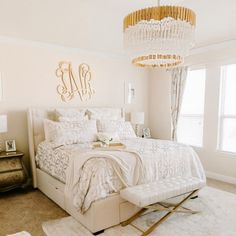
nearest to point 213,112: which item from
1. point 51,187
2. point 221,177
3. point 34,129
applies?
point 221,177

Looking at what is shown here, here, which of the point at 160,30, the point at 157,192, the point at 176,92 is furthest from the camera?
the point at 176,92

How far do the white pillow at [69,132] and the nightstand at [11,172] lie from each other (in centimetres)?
54

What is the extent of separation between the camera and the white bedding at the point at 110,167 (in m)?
2.17

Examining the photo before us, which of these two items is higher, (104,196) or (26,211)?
(104,196)

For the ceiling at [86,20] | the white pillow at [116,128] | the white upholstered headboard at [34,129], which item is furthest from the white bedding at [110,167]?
the ceiling at [86,20]

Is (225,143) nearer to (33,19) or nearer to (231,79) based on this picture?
(231,79)

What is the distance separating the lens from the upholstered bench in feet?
6.76

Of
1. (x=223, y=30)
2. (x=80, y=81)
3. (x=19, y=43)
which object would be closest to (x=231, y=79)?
(x=223, y=30)

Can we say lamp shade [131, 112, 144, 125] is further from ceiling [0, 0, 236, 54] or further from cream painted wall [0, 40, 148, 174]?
ceiling [0, 0, 236, 54]

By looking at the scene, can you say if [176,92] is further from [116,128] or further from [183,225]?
[183,225]

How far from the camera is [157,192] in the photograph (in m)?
2.14

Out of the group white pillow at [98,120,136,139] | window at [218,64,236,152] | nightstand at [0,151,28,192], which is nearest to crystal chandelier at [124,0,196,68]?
white pillow at [98,120,136,139]

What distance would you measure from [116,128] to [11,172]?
1796mm

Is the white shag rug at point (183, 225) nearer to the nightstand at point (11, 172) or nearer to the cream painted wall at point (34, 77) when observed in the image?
the nightstand at point (11, 172)
